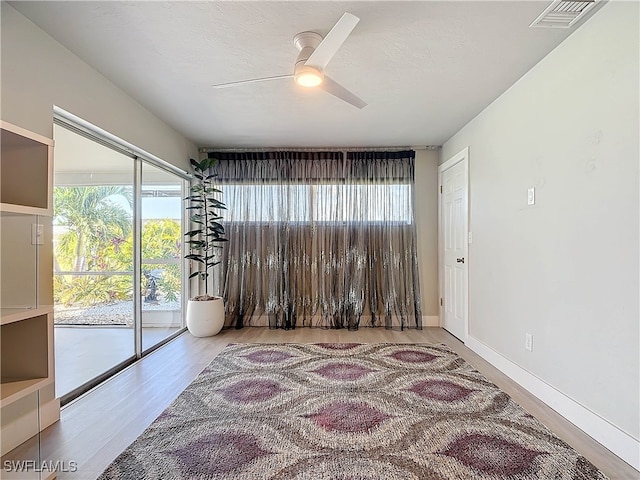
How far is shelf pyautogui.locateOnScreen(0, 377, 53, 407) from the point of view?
154 centimetres

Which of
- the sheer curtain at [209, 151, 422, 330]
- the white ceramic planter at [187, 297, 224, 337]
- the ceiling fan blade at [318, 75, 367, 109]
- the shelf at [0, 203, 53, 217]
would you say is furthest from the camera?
the sheer curtain at [209, 151, 422, 330]

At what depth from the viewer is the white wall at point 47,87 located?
193cm

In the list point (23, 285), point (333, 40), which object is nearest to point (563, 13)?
point (333, 40)

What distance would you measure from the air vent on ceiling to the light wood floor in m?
2.38

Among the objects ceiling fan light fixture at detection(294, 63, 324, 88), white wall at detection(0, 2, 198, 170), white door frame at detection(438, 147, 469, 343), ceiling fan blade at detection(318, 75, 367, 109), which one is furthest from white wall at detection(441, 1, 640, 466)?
white wall at detection(0, 2, 198, 170)

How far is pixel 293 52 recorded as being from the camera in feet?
7.62

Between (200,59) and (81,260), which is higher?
(200,59)

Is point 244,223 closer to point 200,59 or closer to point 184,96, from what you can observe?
point 184,96

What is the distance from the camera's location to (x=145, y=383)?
2764 millimetres

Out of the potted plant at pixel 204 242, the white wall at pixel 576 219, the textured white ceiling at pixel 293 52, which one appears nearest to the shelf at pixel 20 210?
the textured white ceiling at pixel 293 52

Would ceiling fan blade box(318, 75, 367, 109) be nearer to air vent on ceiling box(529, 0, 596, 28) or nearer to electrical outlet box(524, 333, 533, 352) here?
air vent on ceiling box(529, 0, 596, 28)

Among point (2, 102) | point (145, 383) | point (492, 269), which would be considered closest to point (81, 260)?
point (145, 383)

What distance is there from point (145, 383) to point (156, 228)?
5.57 ft

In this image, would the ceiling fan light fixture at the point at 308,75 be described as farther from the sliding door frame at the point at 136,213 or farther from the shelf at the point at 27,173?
the sliding door frame at the point at 136,213
